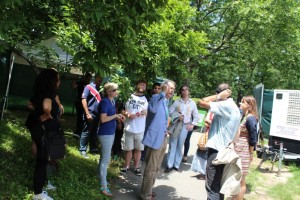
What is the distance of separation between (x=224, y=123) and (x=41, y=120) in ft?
7.91

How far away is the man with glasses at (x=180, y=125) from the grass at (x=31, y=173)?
1260mm

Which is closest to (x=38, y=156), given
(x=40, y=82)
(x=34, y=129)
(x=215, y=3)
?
(x=34, y=129)

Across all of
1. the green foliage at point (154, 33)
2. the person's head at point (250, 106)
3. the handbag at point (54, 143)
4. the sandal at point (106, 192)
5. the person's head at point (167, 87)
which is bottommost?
the sandal at point (106, 192)

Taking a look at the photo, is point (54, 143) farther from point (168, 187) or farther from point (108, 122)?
point (168, 187)

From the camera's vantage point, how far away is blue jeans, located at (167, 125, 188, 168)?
276 inches

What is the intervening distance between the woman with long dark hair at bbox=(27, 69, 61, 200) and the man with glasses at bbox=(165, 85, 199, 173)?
135 inches

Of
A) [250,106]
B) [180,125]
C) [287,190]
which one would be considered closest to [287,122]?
[287,190]

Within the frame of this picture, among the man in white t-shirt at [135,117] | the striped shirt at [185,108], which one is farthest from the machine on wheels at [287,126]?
the man in white t-shirt at [135,117]

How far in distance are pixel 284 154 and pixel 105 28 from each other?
7.39m

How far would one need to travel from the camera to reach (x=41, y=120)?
163 inches

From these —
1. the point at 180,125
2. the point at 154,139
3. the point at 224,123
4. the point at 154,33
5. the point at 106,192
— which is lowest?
the point at 106,192

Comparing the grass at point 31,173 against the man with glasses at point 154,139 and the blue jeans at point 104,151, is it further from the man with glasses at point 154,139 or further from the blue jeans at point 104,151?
the man with glasses at point 154,139

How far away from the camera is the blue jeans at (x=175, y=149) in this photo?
7.02 meters

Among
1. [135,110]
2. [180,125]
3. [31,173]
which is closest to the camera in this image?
[31,173]
